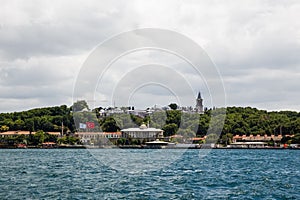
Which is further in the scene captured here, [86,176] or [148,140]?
[148,140]

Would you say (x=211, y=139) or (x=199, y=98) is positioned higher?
(x=199, y=98)

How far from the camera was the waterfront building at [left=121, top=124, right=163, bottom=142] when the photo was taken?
169625mm

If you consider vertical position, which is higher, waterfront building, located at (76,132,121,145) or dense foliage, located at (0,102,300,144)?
dense foliage, located at (0,102,300,144)

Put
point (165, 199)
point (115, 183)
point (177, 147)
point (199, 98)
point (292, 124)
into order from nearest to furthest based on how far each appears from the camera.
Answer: point (165, 199)
point (115, 183)
point (177, 147)
point (292, 124)
point (199, 98)

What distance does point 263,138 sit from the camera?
166 meters

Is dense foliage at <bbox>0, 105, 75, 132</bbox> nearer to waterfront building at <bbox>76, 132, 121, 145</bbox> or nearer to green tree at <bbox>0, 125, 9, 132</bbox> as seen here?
green tree at <bbox>0, 125, 9, 132</bbox>

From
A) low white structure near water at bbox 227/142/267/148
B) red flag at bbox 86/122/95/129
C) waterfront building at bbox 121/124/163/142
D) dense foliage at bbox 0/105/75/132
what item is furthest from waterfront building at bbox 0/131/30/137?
low white structure near water at bbox 227/142/267/148

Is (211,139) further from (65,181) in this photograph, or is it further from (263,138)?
(65,181)

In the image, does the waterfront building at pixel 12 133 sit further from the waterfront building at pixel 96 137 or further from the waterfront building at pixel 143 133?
the waterfront building at pixel 143 133

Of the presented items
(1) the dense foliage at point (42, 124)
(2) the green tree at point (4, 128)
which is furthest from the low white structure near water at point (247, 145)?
(2) the green tree at point (4, 128)

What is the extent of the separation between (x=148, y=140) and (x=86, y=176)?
126 metres

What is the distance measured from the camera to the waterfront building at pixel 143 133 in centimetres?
16962

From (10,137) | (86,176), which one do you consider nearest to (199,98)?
(10,137)

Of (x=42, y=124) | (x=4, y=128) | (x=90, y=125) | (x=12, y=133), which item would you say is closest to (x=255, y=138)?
(x=90, y=125)
